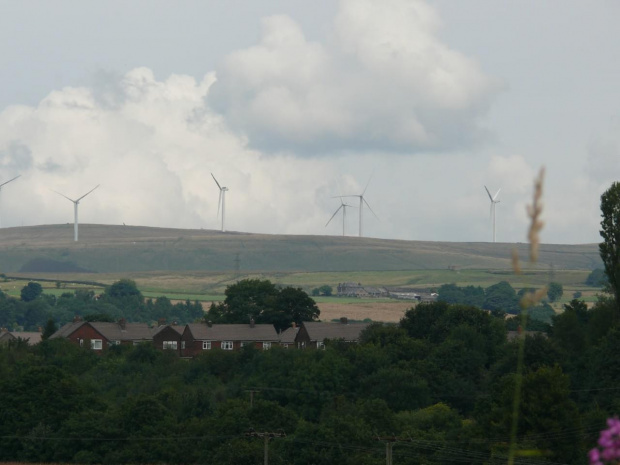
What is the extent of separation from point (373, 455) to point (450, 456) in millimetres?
4914

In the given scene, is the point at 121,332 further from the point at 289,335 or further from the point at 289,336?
the point at 289,336

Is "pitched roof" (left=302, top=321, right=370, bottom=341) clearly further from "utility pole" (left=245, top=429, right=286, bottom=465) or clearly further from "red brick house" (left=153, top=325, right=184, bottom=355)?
"utility pole" (left=245, top=429, right=286, bottom=465)

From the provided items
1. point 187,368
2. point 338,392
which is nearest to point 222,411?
point 338,392

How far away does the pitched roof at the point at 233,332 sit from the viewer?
6009 inches


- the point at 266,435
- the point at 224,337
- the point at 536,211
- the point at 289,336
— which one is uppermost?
the point at 536,211

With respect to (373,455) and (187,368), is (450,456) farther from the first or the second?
(187,368)

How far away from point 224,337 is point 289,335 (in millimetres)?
8646

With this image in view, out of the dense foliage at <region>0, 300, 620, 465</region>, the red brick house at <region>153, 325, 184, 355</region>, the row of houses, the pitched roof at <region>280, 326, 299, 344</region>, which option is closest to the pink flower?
the dense foliage at <region>0, 300, 620, 465</region>

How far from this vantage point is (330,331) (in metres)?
151

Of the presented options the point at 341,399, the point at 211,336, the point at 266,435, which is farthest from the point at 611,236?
the point at 211,336

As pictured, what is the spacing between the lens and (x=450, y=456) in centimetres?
7025

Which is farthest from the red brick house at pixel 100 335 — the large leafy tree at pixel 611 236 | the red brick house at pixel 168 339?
the large leafy tree at pixel 611 236

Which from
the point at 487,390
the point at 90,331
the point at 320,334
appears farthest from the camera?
the point at 90,331

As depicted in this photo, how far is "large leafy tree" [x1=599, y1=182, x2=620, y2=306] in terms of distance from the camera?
283ft
